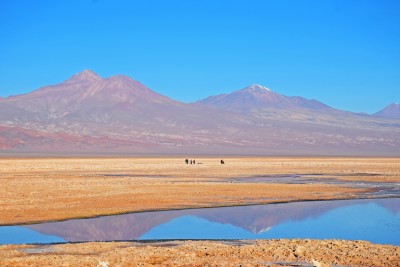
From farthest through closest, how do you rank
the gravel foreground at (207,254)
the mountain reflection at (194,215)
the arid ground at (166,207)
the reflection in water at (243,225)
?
the mountain reflection at (194,215)
the reflection in water at (243,225)
the arid ground at (166,207)
the gravel foreground at (207,254)

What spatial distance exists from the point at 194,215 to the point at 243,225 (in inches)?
108

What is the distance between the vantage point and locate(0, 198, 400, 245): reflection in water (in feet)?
60.0

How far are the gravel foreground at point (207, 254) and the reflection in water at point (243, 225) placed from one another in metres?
→ 2.39

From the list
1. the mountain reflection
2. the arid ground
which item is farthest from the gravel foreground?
the mountain reflection

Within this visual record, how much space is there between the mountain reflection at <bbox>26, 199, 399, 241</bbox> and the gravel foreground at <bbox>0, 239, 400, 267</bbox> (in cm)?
293

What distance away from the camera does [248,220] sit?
21797 mm

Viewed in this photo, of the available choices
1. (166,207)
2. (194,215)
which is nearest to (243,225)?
(194,215)

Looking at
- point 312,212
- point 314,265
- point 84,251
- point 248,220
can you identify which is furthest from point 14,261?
point 312,212

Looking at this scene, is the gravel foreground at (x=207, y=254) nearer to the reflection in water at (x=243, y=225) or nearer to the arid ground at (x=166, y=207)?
the arid ground at (x=166, y=207)

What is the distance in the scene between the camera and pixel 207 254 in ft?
45.6

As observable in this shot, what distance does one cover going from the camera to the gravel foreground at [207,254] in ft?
42.6

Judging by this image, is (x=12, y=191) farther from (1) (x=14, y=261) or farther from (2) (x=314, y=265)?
(2) (x=314, y=265)

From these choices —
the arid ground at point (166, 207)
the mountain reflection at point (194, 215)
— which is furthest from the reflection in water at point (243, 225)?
the arid ground at point (166, 207)

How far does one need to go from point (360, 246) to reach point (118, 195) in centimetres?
1569
